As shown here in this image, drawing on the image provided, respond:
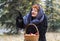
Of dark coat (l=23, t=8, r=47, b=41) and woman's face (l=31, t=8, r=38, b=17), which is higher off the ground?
woman's face (l=31, t=8, r=38, b=17)

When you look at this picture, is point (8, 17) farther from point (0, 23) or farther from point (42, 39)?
point (42, 39)

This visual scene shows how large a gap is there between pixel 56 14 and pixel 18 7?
93.2 inches

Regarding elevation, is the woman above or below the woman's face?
below

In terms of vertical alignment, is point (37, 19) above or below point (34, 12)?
below

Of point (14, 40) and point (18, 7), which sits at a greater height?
point (18, 7)

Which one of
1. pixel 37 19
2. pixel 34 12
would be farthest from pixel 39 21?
pixel 34 12

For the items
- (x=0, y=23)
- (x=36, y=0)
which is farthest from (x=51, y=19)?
(x=0, y=23)

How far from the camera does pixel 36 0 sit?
1120 cm

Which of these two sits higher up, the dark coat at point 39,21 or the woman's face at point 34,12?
the woman's face at point 34,12

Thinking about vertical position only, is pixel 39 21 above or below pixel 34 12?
below

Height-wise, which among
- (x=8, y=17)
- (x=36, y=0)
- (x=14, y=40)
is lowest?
(x=14, y=40)

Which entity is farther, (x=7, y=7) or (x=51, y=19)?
(x=51, y=19)

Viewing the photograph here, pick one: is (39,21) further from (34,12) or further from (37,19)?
(34,12)

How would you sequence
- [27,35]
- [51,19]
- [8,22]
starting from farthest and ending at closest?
[51,19] → [8,22] → [27,35]
